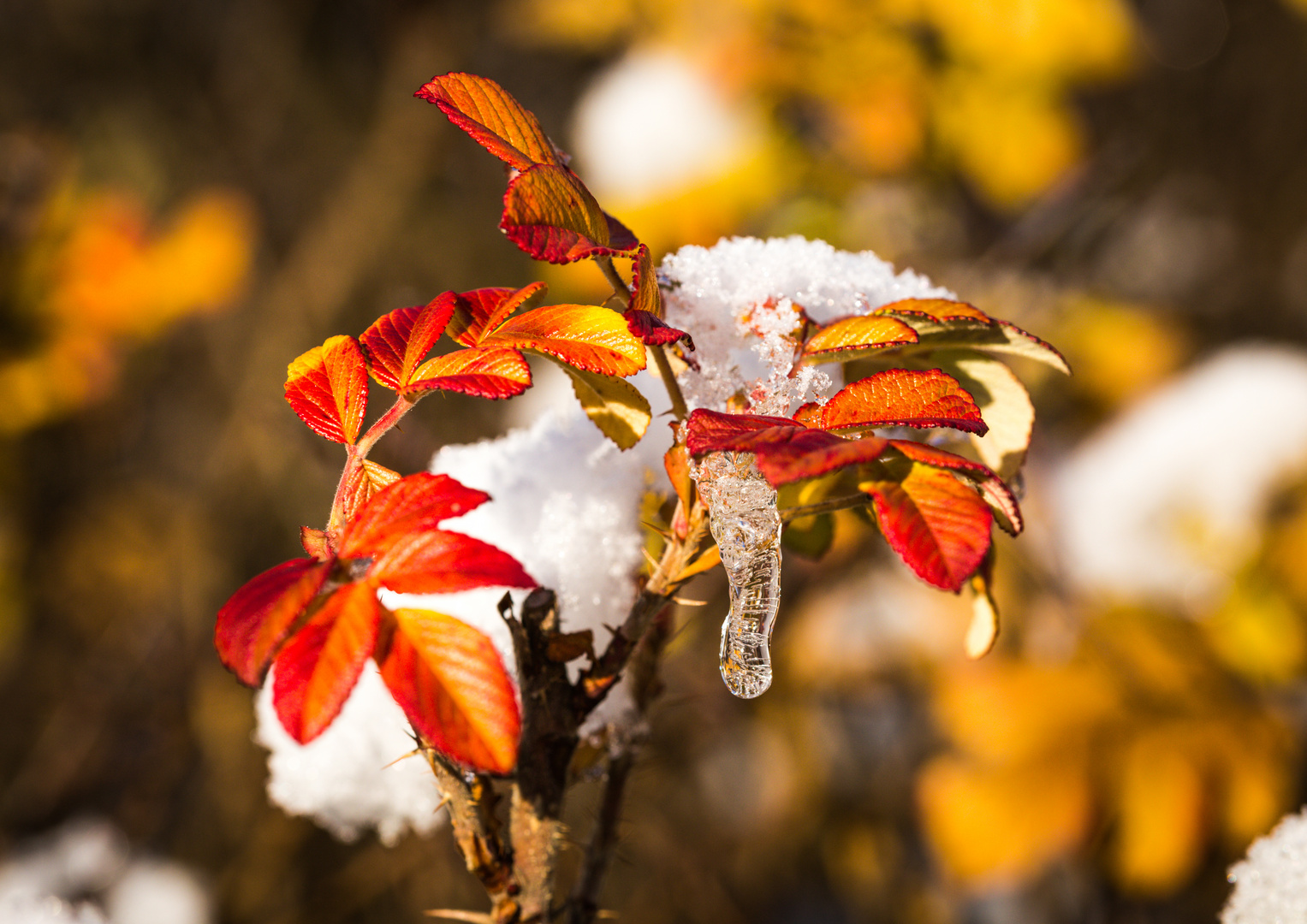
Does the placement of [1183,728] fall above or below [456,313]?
below

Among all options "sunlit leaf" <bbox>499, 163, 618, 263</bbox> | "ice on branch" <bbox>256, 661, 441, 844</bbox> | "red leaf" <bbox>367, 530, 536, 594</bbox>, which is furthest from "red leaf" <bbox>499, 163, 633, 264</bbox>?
"ice on branch" <bbox>256, 661, 441, 844</bbox>

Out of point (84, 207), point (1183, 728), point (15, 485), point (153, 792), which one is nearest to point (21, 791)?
point (153, 792)

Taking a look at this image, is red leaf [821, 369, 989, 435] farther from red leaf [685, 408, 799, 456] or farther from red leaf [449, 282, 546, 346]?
red leaf [449, 282, 546, 346]

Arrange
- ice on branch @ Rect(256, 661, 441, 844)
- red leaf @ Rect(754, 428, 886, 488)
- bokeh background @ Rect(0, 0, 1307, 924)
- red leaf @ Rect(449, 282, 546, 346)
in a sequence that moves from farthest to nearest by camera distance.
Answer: bokeh background @ Rect(0, 0, 1307, 924) < ice on branch @ Rect(256, 661, 441, 844) < red leaf @ Rect(449, 282, 546, 346) < red leaf @ Rect(754, 428, 886, 488)

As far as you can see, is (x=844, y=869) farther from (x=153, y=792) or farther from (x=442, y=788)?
(x=442, y=788)

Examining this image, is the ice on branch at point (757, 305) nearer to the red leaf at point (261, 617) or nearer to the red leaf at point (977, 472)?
the red leaf at point (977, 472)

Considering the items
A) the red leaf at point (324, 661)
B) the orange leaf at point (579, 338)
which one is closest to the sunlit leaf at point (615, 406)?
the orange leaf at point (579, 338)

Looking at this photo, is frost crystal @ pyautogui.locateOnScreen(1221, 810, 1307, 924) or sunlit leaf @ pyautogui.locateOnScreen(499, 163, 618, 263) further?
frost crystal @ pyautogui.locateOnScreen(1221, 810, 1307, 924)
